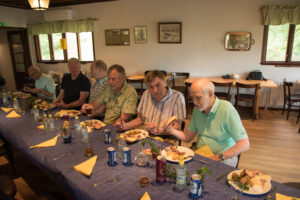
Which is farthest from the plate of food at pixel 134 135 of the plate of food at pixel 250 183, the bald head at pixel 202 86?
the plate of food at pixel 250 183

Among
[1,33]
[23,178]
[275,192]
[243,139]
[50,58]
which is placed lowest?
[23,178]

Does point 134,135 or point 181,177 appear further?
point 134,135

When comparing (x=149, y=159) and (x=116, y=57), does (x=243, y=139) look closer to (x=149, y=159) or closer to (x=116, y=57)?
(x=149, y=159)

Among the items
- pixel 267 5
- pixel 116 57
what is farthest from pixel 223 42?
pixel 116 57

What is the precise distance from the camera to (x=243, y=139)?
1604 mm

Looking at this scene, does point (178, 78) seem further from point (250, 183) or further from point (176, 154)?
point (250, 183)

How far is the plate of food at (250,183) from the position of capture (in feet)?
3.70

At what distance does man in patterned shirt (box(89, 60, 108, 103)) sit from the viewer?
2.77 meters

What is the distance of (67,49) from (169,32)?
343 centimetres

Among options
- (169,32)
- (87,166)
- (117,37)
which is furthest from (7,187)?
(117,37)

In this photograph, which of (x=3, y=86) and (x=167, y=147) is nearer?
(x=167, y=147)

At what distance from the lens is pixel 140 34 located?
5.85 metres

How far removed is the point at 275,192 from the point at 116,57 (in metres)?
5.70

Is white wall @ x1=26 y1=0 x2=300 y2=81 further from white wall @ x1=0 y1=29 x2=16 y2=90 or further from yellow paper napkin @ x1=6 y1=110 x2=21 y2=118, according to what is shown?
yellow paper napkin @ x1=6 y1=110 x2=21 y2=118
